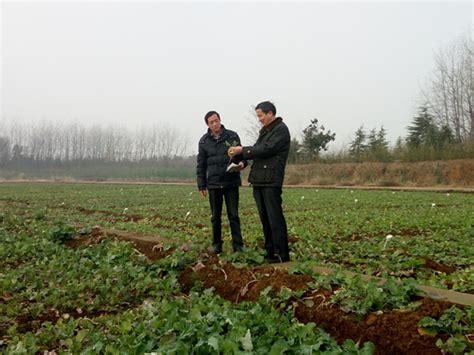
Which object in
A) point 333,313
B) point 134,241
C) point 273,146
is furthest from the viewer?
point 134,241

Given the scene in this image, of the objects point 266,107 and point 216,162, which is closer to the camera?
point 266,107

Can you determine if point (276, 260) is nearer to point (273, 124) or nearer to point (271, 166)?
point (271, 166)

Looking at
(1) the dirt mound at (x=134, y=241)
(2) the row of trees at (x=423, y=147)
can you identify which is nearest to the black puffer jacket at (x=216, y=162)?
(1) the dirt mound at (x=134, y=241)

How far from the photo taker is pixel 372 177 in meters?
32.4

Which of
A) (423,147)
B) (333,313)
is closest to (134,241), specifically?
(333,313)

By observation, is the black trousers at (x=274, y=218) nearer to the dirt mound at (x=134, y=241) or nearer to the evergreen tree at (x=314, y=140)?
the dirt mound at (x=134, y=241)

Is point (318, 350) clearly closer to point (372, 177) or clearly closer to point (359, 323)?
point (359, 323)

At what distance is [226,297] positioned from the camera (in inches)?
164

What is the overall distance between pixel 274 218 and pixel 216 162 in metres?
1.14

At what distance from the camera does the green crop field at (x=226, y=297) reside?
269 cm

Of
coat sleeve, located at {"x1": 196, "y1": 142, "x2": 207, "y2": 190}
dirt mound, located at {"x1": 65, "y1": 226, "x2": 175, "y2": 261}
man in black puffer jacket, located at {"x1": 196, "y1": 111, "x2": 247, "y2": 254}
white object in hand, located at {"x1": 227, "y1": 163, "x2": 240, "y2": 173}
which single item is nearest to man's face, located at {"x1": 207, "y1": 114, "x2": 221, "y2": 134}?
man in black puffer jacket, located at {"x1": 196, "y1": 111, "x2": 247, "y2": 254}

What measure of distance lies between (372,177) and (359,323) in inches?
1213

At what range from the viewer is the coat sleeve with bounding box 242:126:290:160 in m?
4.82

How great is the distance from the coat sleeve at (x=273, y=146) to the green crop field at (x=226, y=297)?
1173 millimetres
